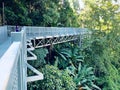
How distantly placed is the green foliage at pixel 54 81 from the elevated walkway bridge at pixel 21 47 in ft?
5.45

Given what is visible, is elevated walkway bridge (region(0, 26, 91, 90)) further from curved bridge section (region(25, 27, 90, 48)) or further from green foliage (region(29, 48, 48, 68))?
green foliage (region(29, 48, 48, 68))

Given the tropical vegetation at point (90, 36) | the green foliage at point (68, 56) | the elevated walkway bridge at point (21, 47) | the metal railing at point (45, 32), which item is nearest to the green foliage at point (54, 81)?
the elevated walkway bridge at point (21, 47)

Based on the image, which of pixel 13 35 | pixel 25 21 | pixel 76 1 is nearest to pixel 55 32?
pixel 25 21

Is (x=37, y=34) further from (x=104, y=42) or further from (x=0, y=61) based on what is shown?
(x=0, y=61)

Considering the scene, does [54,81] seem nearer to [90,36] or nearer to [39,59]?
[39,59]

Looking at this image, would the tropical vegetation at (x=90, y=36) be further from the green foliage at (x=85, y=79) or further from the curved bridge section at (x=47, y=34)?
the curved bridge section at (x=47, y=34)

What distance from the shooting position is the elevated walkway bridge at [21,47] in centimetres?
154

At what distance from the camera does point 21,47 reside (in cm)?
458

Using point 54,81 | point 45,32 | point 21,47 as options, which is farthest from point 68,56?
point 21,47

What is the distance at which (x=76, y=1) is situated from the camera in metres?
58.5

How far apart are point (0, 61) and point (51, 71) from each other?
15797 mm

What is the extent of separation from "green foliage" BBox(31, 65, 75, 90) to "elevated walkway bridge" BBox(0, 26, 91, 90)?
1661mm

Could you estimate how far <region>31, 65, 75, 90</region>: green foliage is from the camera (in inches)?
632

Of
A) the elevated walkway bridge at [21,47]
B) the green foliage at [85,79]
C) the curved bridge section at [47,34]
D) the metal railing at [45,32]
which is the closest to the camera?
the elevated walkway bridge at [21,47]
